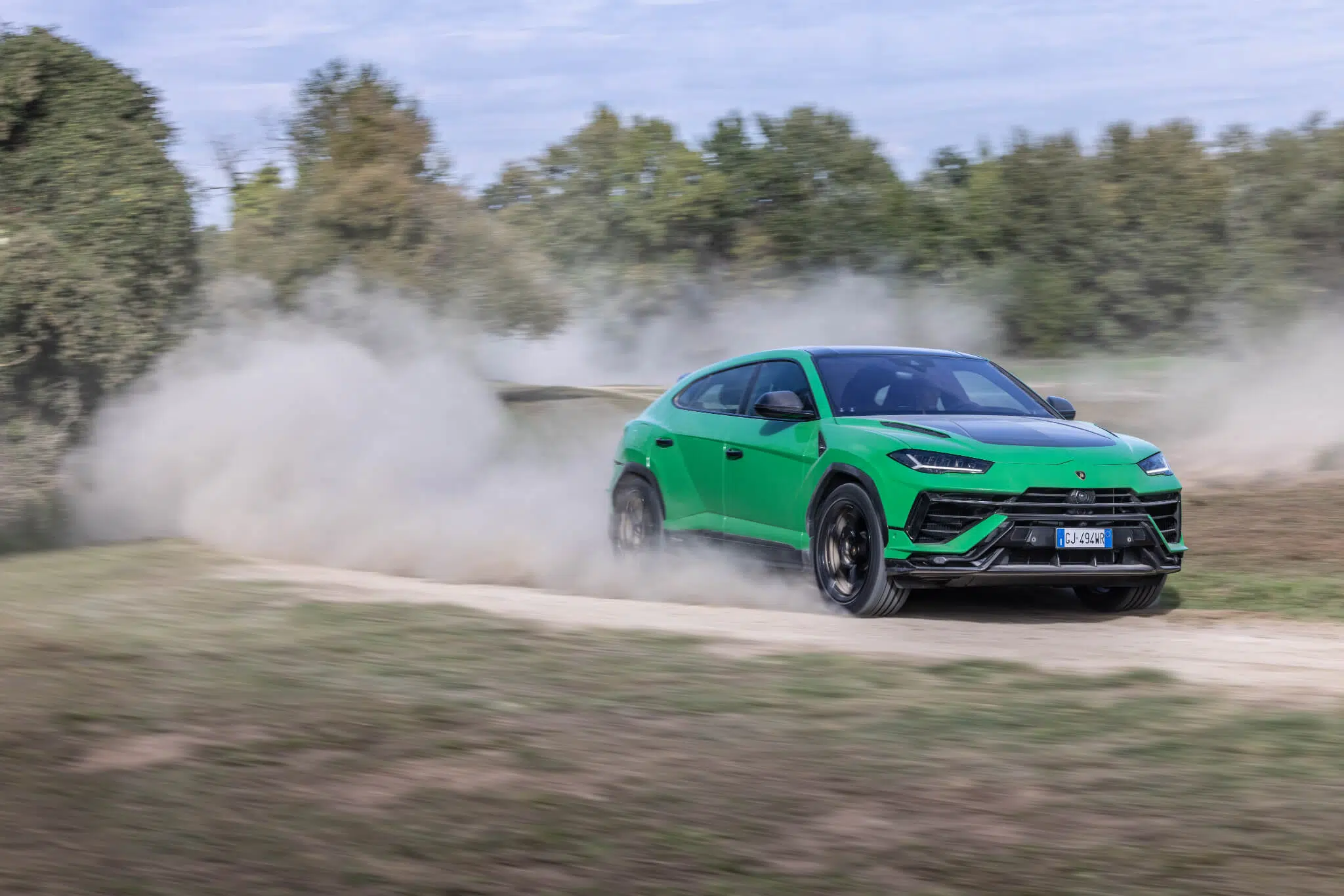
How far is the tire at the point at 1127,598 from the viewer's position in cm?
1020

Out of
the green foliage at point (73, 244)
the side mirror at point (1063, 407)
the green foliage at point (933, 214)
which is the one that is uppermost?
the green foliage at point (933, 214)

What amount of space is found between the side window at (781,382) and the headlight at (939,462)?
114 cm

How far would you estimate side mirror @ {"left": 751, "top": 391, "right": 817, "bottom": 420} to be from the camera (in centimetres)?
1016

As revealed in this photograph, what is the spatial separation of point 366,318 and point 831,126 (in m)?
30.9

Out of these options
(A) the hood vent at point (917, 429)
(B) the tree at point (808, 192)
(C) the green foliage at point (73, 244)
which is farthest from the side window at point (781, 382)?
(B) the tree at point (808, 192)

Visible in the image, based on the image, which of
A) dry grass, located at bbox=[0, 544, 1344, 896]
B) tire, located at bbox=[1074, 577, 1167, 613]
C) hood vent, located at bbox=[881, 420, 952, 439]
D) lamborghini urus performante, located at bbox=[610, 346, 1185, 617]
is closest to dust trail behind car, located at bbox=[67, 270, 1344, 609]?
lamborghini urus performante, located at bbox=[610, 346, 1185, 617]

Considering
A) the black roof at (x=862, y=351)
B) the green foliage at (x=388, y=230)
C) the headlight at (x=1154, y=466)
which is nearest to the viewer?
the headlight at (x=1154, y=466)

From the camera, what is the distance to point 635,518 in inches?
478

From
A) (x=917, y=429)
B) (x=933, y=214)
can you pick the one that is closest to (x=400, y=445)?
(x=917, y=429)

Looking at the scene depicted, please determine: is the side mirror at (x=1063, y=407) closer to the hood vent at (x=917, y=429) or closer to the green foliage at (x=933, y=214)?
the hood vent at (x=917, y=429)

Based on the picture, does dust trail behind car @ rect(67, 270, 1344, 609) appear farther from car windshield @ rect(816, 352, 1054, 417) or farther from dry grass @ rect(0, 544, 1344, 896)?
dry grass @ rect(0, 544, 1344, 896)

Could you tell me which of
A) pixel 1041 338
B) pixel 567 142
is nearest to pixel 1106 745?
pixel 1041 338

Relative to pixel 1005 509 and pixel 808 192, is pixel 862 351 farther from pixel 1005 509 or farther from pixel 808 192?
pixel 808 192

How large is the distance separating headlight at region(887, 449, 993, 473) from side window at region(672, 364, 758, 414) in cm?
190
